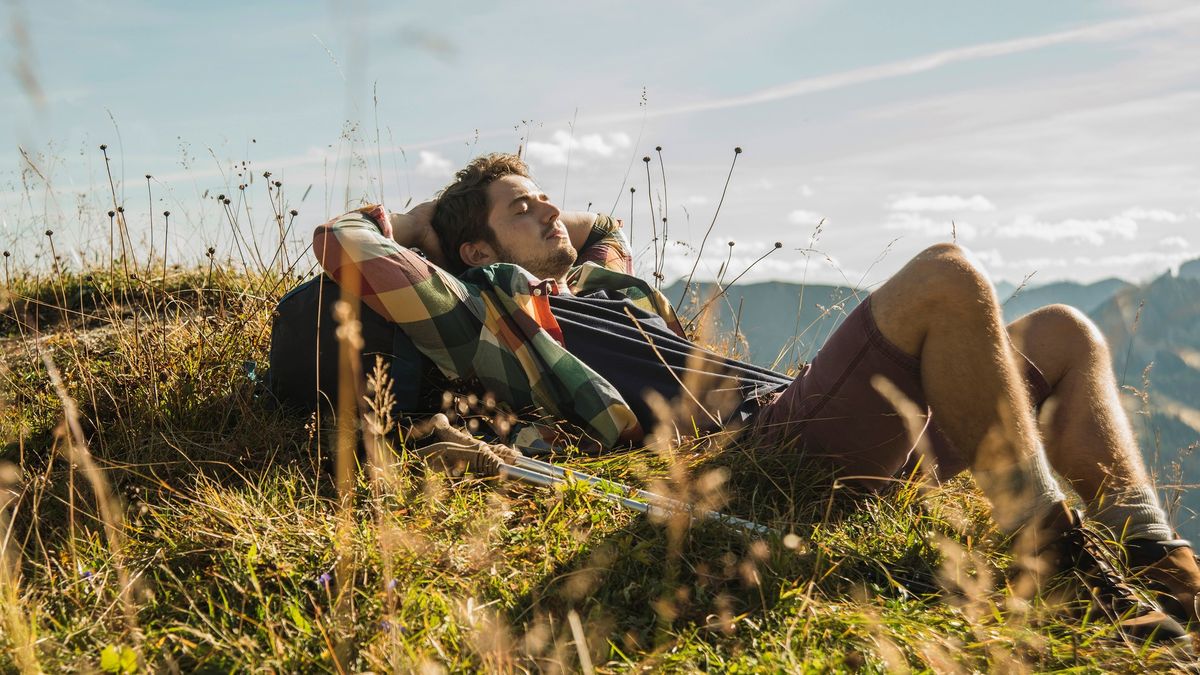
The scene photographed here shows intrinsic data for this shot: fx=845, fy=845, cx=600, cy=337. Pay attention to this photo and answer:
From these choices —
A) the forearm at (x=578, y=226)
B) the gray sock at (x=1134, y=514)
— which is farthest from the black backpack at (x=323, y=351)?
the gray sock at (x=1134, y=514)

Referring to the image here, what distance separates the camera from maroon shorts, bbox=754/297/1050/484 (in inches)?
107

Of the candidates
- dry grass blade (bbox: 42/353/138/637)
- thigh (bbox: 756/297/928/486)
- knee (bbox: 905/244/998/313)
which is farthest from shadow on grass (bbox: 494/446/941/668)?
dry grass blade (bbox: 42/353/138/637)

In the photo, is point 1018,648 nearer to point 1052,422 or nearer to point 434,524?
point 1052,422

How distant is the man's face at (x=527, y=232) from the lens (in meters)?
4.06

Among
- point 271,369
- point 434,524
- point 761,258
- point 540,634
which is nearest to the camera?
point 540,634

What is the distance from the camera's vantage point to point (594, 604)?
222 cm

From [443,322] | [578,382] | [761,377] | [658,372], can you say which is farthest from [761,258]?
[443,322]

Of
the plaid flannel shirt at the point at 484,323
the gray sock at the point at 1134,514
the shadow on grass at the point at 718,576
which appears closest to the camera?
the shadow on grass at the point at 718,576

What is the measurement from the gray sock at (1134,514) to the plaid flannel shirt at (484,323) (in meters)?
1.56

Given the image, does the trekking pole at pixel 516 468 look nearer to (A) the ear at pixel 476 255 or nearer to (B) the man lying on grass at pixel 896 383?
(B) the man lying on grass at pixel 896 383

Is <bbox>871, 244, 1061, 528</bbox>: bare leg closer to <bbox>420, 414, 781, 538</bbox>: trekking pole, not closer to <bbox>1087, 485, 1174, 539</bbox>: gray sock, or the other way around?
<bbox>1087, 485, 1174, 539</bbox>: gray sock

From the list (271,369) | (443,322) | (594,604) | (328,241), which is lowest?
(594,604)

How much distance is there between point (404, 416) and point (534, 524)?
81 cm

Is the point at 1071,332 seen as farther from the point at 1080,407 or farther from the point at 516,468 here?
the point at 516,468
